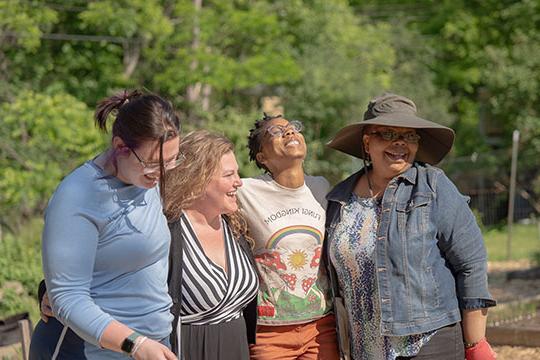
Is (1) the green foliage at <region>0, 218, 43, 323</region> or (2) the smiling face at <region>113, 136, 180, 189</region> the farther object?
(1) the green foliage at <region>0, 218, 43, 323</region>

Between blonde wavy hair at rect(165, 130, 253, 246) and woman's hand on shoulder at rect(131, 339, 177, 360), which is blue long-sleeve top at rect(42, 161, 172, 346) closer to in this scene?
woman's hand on shoulder at rect(131, 339, 177, 360)

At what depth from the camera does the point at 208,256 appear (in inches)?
163

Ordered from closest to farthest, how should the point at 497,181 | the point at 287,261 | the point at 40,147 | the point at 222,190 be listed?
1. the point at 222,190
2. the point at 287,261
3. the point at 40,147
4. the point at 497,181

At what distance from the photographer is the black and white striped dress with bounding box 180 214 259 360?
4043 millimetres

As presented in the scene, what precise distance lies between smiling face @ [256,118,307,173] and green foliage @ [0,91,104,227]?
12083mm

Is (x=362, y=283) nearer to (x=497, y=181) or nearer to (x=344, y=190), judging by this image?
(x=344, y=190)

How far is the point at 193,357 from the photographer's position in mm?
4090

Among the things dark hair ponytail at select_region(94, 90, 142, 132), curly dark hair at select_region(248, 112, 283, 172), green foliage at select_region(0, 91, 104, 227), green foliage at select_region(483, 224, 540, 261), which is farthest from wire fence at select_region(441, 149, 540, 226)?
dark hair ponytail at select_region(94, 90, 142, 132)

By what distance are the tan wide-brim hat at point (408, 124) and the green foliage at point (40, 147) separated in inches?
489

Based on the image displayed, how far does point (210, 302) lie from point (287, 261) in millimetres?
539

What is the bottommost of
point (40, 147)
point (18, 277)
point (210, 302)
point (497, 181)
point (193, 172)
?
point (497, 181)

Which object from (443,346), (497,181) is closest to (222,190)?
(443,346)

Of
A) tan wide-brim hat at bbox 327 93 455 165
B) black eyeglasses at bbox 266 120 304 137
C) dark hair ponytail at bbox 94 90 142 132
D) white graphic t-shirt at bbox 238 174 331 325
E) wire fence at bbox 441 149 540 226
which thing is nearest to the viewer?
dark hair ponytail at bbox 94 90 142 132

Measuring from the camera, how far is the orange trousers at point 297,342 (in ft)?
14.7
